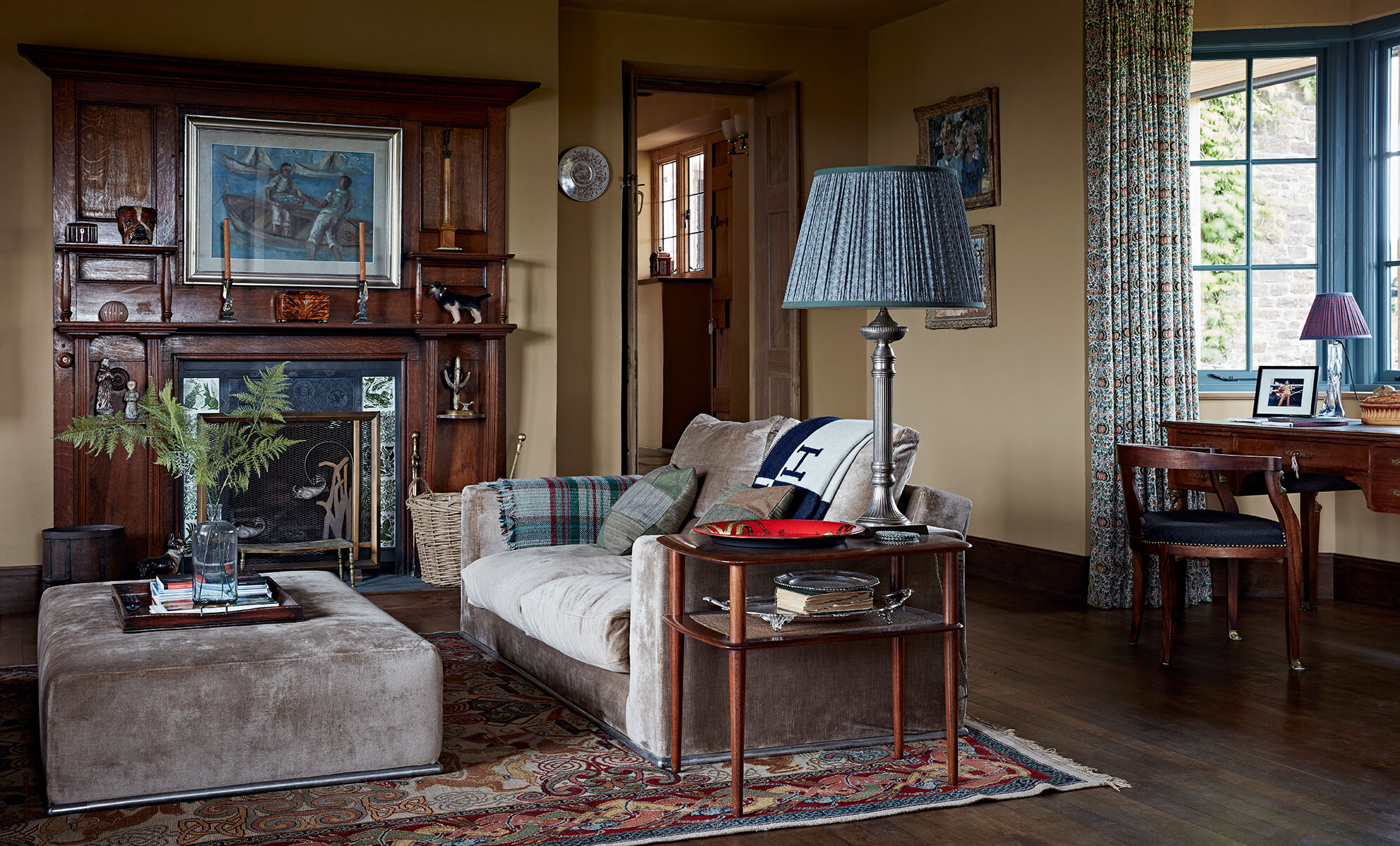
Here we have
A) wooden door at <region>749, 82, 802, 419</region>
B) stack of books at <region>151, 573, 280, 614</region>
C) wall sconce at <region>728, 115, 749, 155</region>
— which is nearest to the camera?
stack of books at <region>151, 573, 280, 614</region>

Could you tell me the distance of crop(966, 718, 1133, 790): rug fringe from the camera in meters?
3.13

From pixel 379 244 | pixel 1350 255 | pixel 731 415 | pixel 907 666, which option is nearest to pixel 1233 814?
pixel 907 666

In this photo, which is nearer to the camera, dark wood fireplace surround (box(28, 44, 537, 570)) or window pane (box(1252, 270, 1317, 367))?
dark wood fireplace surround (box(28, 44, 537, 570))

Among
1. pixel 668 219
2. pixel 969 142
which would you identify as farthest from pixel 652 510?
pixel 668 219

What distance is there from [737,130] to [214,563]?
5.95 metres

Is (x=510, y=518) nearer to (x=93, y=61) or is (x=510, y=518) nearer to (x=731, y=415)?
(x=93, y=61)

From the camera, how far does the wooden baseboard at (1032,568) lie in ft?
18.9

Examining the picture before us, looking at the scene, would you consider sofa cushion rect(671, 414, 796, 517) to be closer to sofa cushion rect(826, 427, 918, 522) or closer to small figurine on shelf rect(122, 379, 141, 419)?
sofa cushion rect(826, 427, 918, 522)

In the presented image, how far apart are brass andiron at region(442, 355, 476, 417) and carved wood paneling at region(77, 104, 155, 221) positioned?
1481 mm

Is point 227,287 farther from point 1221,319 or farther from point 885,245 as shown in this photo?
point 1221,319

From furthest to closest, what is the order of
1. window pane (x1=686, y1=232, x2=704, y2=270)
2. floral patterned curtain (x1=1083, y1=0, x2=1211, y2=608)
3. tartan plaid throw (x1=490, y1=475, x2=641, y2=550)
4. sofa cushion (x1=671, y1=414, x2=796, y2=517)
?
window pane (x1=686, y1=232, x2=704, y2=270), floral patterned curtain (x1=1083, y1=0, x2=1211, y2=608), tartan plaid throw (x1=490, y1=475, x2=641, y2=550), sofa cushion (x1=671, y1=414, x2=796, y2=517)

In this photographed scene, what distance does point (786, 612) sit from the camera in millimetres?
2941

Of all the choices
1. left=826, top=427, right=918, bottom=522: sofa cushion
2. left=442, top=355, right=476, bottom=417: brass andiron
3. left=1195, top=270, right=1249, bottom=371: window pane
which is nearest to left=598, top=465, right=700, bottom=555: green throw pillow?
left=826, top=427, right=918, bottom=522: sofa cushion

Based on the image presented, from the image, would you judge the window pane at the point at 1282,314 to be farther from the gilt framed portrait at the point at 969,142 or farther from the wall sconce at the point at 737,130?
the wall sconce at the point at 737,130
